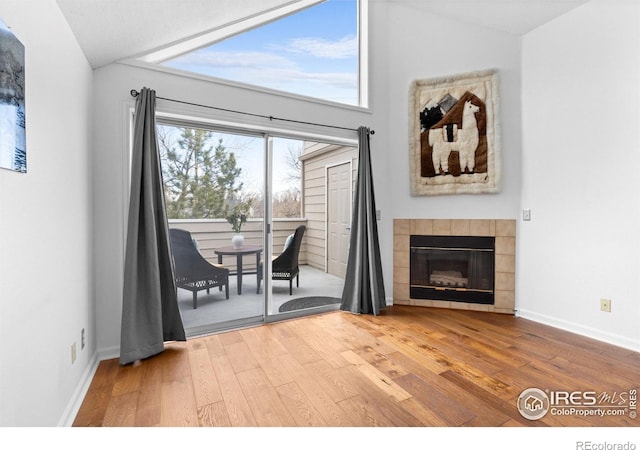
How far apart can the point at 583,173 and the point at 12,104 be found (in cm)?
408

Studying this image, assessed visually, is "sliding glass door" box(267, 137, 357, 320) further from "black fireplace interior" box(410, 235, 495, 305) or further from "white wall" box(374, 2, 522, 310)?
"black fireplace interior" box(410, 235, 495, 305)

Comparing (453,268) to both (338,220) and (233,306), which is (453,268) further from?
(233,306)

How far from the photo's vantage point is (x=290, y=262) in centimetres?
348

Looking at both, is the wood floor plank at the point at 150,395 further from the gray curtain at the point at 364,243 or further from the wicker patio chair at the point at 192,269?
the gray curtain at the point at 364,243

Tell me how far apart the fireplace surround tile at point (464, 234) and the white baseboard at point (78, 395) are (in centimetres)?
308

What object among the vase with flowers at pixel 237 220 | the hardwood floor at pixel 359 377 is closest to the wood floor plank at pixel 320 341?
the hardwood floor at pixel 359 377

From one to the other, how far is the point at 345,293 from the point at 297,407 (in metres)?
1.87

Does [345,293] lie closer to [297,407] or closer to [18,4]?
[297,407]

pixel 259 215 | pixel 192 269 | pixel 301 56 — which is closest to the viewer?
pixel 192 269

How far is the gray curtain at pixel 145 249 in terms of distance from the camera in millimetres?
2352

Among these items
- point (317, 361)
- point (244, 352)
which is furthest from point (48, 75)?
point (317, 361)

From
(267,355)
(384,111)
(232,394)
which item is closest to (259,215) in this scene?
(267,355)

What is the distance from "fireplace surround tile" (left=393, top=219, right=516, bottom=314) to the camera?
348 cm

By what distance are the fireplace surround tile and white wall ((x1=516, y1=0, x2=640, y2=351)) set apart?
0.11 meters
